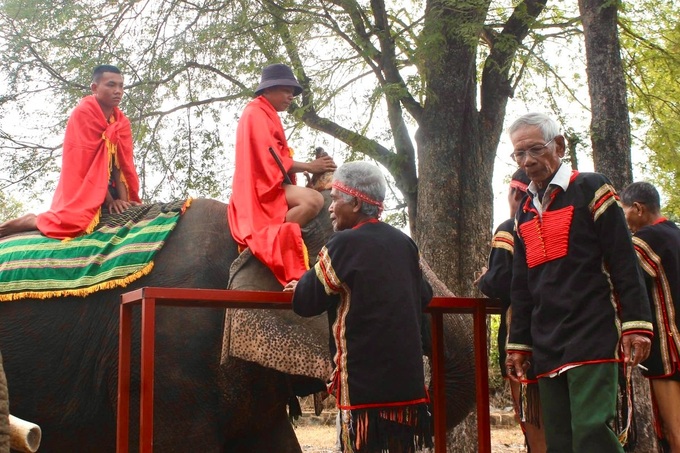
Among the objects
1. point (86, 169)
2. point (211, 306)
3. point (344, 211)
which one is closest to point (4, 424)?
point (211, 306)

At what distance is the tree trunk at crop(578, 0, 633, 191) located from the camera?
7.02 m

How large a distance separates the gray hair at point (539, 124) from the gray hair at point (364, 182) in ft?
2.06

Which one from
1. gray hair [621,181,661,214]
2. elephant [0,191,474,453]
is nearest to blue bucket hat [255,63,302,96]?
elephant [0,191,474,453]

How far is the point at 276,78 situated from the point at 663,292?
2581 millimetres

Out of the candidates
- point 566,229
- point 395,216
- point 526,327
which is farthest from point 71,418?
point 395,216

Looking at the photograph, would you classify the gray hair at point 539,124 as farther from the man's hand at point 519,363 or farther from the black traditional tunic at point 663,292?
the black traditional tunic at point 663,292

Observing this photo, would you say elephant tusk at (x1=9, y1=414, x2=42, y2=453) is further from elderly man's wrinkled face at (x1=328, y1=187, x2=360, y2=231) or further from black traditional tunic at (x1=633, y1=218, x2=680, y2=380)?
black traditional tunic at (x1=633, y1=218, x2=680, y2=380)

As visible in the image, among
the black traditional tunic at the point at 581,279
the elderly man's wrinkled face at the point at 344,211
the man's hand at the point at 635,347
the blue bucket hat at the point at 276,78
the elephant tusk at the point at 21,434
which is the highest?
the blue bucket hat at the point at 276,78

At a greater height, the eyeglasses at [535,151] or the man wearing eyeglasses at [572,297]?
the eyeglasses at [535,151]

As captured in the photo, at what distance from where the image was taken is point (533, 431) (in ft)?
16.3

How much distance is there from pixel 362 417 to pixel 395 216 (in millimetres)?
8139

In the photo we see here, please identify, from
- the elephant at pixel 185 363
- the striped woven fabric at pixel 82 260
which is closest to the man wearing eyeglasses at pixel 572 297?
the elephant at pixel 185 363

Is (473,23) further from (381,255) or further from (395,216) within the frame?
(381,255)

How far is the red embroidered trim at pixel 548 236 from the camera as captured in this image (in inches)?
147
